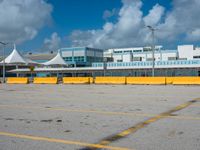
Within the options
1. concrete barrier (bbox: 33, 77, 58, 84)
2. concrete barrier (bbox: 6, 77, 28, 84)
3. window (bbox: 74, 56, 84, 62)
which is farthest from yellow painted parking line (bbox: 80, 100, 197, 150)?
window (bbox: 74, 56, 84, 62)

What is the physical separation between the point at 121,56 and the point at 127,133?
97160 millimetres

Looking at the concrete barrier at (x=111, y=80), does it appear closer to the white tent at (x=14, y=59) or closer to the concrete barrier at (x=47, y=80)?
the concrete barrier at (x=47, y=80)

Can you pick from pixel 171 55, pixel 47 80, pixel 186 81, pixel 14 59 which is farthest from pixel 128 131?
pixel 171 55

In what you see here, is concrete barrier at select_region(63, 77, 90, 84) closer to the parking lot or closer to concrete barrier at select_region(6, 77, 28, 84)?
concrete barrier at select_region(6, 77, 28, 84)

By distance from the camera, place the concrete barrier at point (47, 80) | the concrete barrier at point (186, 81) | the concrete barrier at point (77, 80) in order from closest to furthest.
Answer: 1. the concrete barrier at point (186, 81)
2. the concrete barrier at point (77, 80)
3. the concrete barrier at point (47, 80)

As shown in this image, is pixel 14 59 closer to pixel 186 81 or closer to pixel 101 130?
pixel 186 81

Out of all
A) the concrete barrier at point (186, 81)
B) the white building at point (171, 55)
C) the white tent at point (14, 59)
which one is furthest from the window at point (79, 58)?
the concrete barrier at point (186, 81)

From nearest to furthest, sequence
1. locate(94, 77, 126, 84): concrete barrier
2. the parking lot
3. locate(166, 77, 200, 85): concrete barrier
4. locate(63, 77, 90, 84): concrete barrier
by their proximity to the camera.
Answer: the parking lot < locate(166, 77, 200, 85): concrete barrier < locate(94, 77, 126, 84): concrete barrier < locate(63, 77, 90, 84): concrete barrier

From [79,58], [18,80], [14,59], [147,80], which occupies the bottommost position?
[18,80]

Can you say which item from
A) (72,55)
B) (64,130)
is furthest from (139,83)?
(72,55)

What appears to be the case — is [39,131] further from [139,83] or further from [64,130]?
[139,83]

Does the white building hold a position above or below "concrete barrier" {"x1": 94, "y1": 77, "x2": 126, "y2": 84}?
above

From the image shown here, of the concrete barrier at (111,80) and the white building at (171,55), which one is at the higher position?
the white building at (171,55)

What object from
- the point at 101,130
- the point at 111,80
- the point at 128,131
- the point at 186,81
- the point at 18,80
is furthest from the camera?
the point at 18,80
